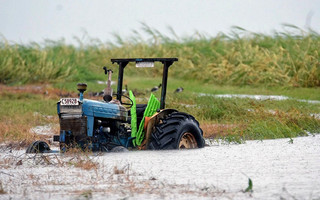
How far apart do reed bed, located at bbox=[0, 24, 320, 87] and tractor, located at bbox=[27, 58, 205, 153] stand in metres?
12.5

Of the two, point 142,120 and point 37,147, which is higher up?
point 142,120

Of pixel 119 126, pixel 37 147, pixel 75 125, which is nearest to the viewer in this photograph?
pixel 75 125

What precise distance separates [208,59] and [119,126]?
1909 cm

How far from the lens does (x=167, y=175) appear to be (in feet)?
20.8

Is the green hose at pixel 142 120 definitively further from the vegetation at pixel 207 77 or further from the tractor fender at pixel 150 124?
the vegetation at pixel 207 77

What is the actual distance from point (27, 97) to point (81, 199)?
14.8 m

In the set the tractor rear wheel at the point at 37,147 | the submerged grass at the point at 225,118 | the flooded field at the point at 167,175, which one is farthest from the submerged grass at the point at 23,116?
the flooded field at the point at 167,175

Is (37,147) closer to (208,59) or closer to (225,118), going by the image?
(225,118)

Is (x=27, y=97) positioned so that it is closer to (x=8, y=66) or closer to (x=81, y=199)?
(x=8, y=66)

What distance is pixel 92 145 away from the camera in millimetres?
7730

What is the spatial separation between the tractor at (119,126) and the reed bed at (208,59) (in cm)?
1251

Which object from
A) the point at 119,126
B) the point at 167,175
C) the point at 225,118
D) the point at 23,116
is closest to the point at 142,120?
the point at 119,126

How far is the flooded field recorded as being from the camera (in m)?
5.27

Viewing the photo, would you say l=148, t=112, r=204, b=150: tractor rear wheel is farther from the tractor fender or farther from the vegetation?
the vegetation
